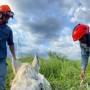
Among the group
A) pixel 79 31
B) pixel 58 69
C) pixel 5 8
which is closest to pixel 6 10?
pixel 5 8

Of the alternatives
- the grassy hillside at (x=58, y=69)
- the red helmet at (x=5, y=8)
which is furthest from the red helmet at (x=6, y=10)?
the grassy hillside at (x=58, y=69)

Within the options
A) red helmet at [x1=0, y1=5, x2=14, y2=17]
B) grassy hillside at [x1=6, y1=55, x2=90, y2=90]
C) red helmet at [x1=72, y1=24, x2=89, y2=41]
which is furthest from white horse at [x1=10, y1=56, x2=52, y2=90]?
grassy hillside at [x1=6, y1=55, x2=90, y2=90]

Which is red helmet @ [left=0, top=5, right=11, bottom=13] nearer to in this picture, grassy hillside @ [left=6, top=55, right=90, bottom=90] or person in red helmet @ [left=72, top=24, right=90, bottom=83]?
person in red helmet @ [left=72, top=24, right=90, bottom=83]

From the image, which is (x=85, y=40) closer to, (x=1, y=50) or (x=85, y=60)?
(x=85, y=60)

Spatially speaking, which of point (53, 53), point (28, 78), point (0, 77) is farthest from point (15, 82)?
point (53, 53)

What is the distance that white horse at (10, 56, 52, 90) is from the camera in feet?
22.2

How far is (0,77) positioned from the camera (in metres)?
9.15

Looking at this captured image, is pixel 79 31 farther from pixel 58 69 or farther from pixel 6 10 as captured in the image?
pixel 58 69

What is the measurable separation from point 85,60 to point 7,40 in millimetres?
2534

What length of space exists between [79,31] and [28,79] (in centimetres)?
297

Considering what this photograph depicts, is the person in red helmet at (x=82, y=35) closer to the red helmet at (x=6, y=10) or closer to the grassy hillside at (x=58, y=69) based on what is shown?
the red helmet at (x=6, y=10)

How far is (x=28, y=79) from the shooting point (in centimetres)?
695

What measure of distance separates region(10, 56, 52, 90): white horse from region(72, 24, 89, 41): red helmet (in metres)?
2.35

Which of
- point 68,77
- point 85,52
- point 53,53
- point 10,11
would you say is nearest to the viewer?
point 10,11
